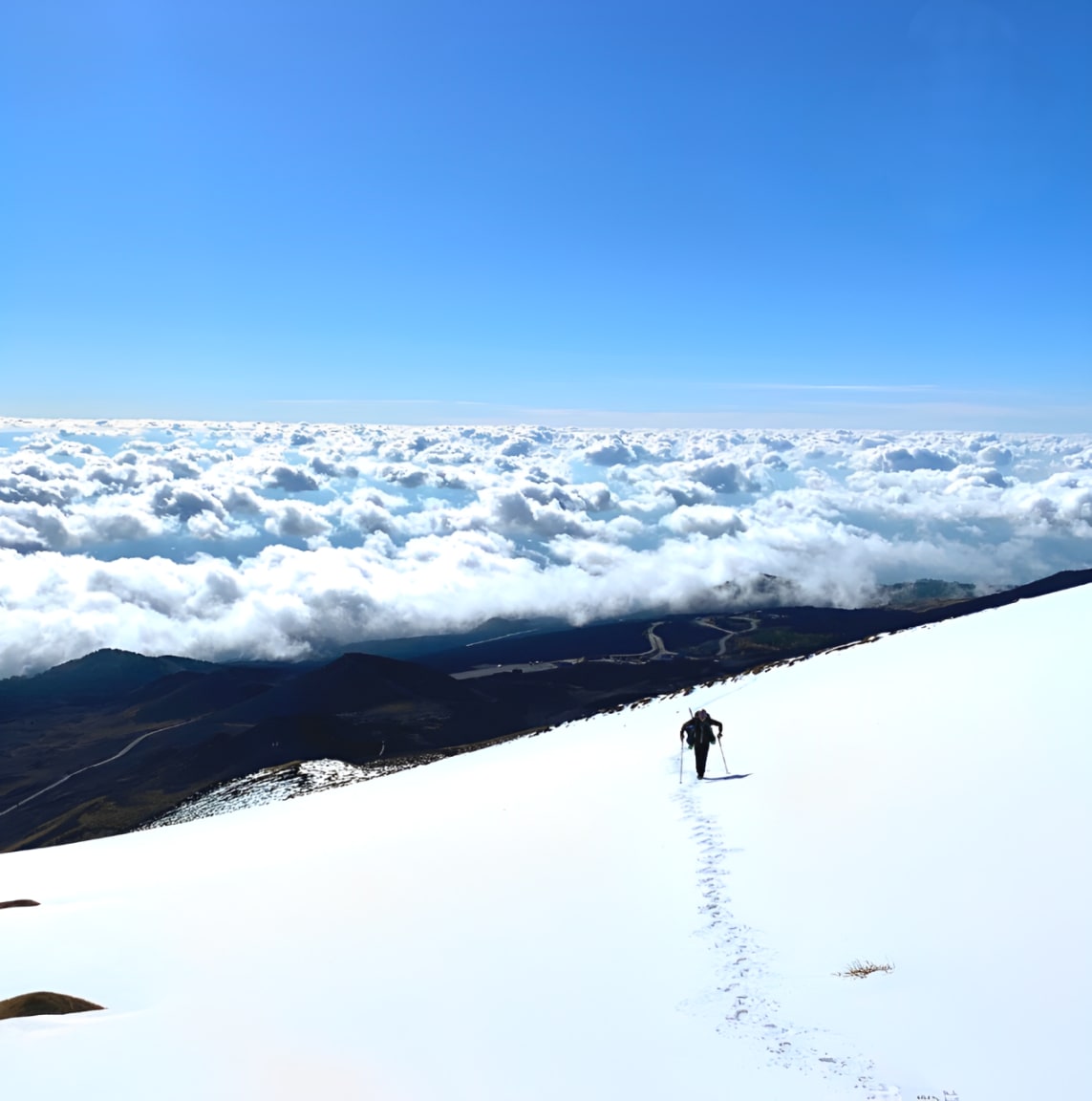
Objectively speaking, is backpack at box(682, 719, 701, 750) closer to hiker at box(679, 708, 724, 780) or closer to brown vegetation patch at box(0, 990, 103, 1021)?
hiker at box(679, 708, 724, 780)

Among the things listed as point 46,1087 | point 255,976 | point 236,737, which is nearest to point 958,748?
point 255,976

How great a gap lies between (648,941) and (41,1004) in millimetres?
6928

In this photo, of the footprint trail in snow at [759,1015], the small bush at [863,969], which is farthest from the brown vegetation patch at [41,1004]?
the small bush at [863,969]

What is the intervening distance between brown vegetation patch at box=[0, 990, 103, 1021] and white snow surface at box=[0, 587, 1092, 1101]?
381 mm

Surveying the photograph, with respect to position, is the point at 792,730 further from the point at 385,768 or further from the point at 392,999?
the point at 385,768

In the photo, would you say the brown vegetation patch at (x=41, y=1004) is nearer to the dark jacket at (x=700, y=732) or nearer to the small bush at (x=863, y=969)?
the small bush at (x=863, y=969)

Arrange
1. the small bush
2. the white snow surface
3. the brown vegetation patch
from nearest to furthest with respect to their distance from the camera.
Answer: the white snow surface → the small bush → the brown vegetation patch

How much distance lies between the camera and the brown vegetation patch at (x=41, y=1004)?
7.69 metres

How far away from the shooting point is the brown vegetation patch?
769 centimetres

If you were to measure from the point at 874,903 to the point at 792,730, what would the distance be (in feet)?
39.4

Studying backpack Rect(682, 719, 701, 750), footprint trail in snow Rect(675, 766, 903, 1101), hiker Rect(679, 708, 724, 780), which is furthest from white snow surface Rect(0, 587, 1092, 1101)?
backpack Rect(682, 719, 701, 750)

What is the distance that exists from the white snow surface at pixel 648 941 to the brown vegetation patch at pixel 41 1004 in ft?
1.25

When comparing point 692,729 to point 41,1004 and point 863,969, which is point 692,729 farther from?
point 41,1004

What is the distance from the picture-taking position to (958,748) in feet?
45.5
